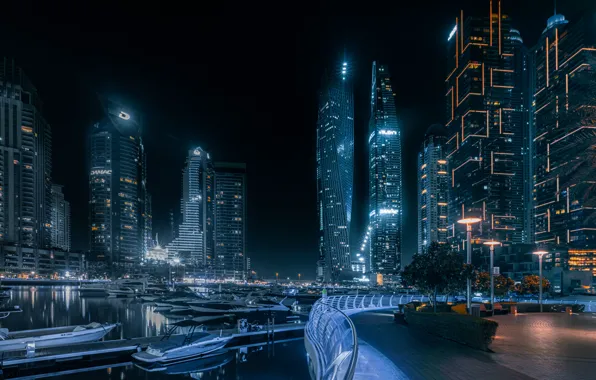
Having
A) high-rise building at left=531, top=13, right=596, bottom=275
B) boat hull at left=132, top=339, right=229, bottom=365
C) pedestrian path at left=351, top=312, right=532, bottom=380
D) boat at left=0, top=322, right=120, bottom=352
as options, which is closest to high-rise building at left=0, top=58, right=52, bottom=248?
boat at left=0, top=322, right=120, bottom=352

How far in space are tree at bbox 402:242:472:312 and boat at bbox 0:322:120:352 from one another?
28477mm

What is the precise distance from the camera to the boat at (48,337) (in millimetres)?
31172

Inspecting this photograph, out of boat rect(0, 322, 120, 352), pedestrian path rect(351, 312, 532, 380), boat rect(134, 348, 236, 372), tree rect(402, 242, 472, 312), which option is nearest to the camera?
pedestrian path rect(351, 312, 532, 380)

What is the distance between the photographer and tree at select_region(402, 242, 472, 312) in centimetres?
3094

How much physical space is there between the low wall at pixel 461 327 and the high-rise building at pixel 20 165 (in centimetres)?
18482

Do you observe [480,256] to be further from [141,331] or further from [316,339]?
[316,339]

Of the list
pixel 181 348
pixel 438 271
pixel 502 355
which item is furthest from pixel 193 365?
pixel 502 355

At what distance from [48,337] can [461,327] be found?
3210 centimetres

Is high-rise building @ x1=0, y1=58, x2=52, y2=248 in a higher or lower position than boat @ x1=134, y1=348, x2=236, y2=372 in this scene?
higher

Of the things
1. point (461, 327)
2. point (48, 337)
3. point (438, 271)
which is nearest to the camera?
point (461, 327)

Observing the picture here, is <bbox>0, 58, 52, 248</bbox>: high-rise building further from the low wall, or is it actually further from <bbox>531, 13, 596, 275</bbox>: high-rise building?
<bbox>531, 13, 596, 275</bbox>: high-rise building

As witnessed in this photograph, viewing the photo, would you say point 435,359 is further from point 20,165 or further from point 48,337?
point 20,165

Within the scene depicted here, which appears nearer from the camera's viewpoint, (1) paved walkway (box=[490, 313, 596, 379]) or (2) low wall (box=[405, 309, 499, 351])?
(1) paved walkway (box=[490, 313, 596, 379])

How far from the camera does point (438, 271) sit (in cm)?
3091
